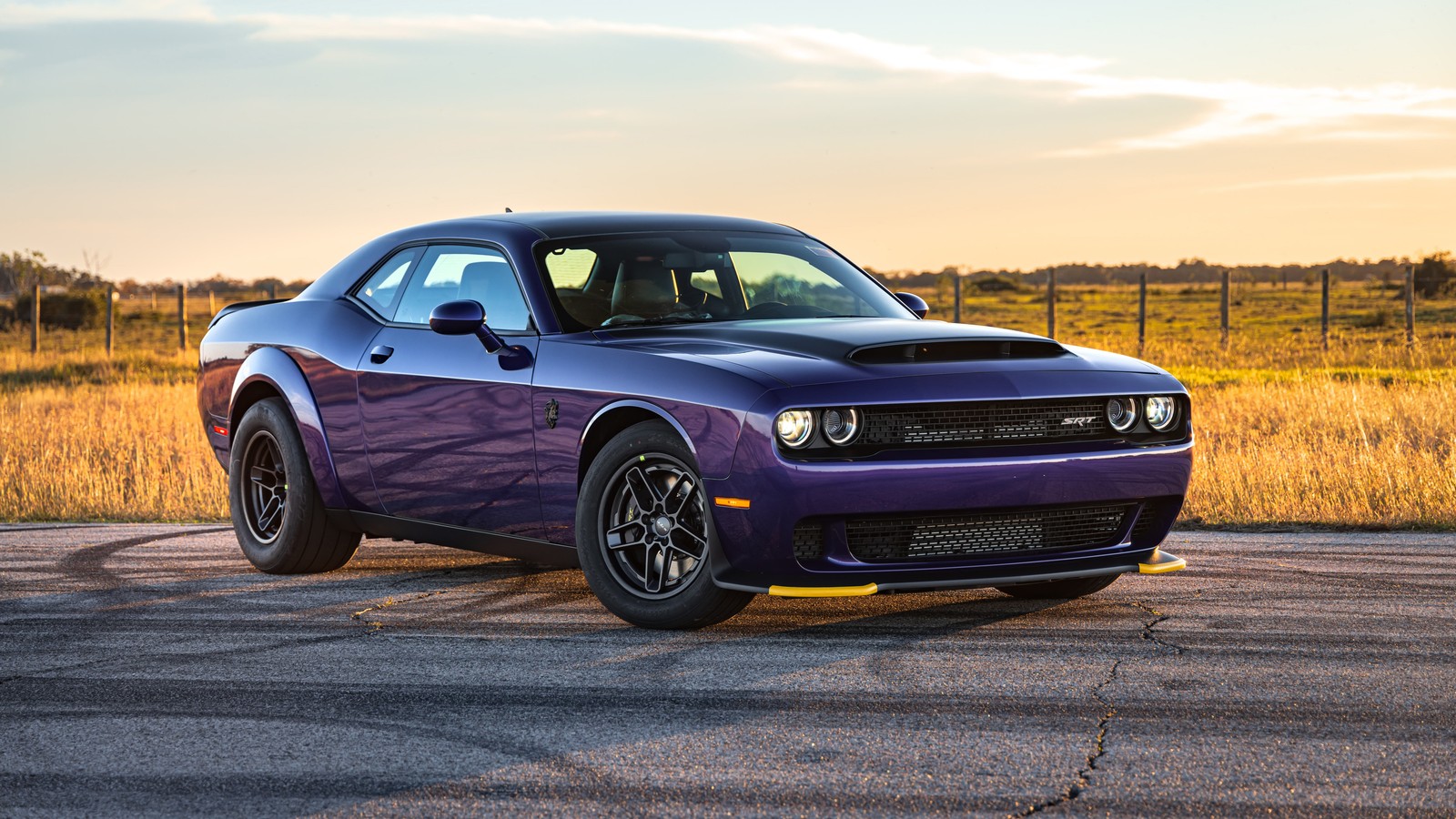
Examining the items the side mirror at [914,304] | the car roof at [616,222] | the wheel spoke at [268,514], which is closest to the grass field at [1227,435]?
the side mirror at [914,304]

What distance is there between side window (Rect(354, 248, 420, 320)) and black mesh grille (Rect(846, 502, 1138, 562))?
2.75 metres

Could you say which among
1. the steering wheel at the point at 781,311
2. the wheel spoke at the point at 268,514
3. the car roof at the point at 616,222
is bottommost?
the wheel spoke at the point at 268,514

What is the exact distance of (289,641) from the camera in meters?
5.96

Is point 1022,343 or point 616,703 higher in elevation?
point 1022,343

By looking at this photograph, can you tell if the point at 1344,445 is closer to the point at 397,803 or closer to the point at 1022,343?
the point at 1022,343

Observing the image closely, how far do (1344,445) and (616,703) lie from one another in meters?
9.64

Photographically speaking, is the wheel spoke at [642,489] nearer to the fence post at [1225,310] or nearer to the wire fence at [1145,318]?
the wire fence at [1145,318]

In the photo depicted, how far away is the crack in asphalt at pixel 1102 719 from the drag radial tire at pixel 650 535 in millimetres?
1345

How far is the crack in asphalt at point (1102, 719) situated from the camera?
382 centimetres

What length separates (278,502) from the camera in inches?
310

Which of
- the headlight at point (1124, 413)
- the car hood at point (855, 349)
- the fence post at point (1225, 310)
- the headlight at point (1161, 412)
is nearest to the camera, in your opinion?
the car hood at point (855, 349)

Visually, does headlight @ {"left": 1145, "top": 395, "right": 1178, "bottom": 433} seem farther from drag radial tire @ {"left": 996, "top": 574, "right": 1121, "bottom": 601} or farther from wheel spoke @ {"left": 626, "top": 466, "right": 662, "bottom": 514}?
wheel spoke @ {"left": 626, "top": 466, "right": 662, "bottom": 514}

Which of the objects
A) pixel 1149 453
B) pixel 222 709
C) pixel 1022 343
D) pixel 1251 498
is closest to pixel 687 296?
pixel 1022 343

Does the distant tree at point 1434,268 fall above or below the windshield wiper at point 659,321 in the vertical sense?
above
